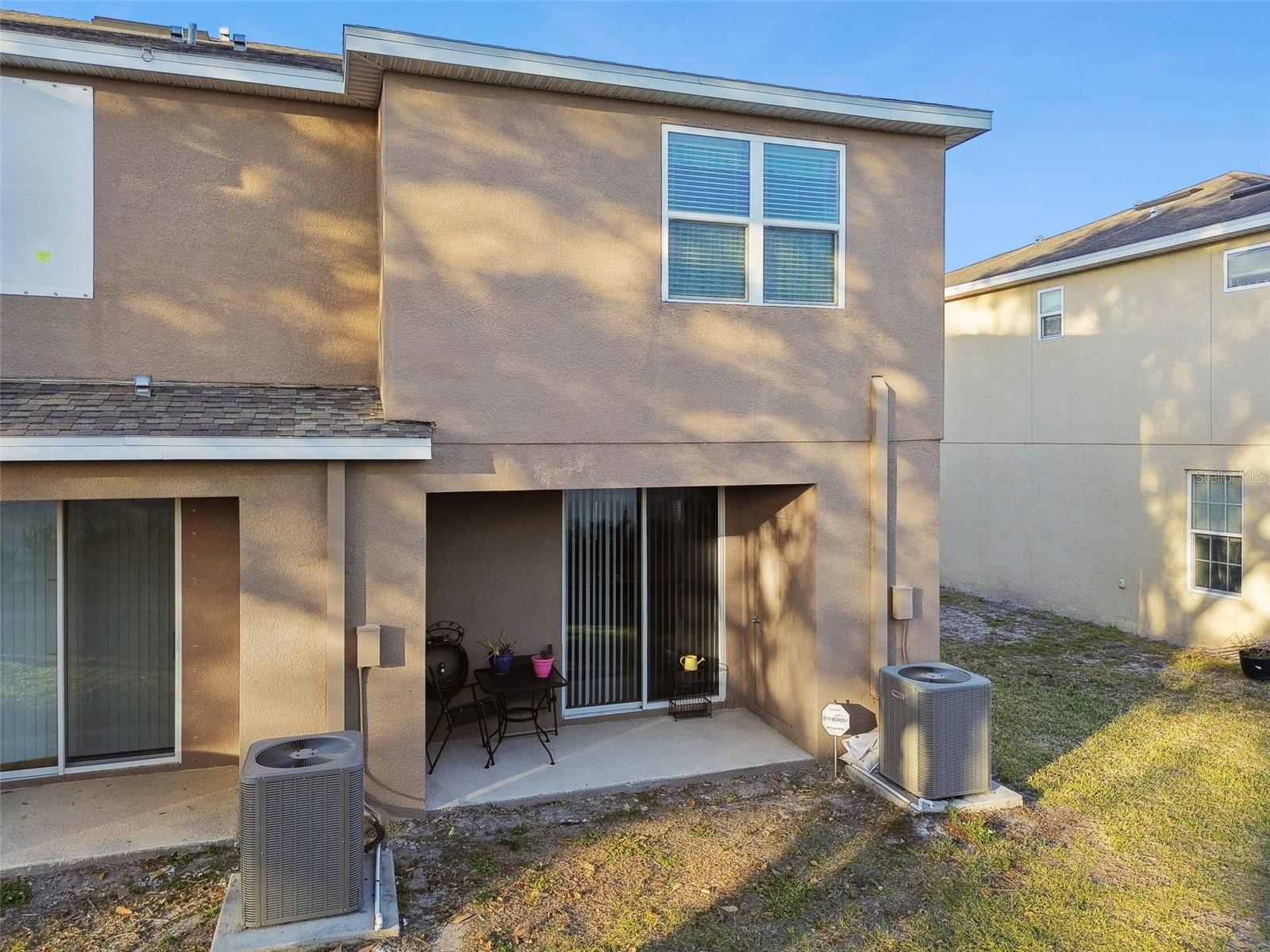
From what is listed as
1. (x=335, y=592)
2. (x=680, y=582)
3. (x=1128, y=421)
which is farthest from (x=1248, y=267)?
(x=335, y=592)

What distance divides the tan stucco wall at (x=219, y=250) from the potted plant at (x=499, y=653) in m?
2.58

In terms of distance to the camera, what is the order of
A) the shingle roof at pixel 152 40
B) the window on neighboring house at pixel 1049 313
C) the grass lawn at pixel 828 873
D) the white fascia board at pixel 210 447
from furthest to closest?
the window on neighboring house at pixel 1049 313 < the shingle roof at pixel 152 40 < the white fascia board at pixel 210 447 < the grass lawn at pixel 828 873

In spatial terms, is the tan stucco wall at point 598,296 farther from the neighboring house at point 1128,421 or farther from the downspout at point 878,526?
the neighboring house at point 1128,421

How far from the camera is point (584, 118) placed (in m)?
6.11

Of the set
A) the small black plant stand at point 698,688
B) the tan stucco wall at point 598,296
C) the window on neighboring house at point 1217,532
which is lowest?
the small black plant stand at point 698,688

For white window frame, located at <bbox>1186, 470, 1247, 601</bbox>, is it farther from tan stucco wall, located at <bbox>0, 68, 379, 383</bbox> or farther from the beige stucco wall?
tan stucco wall, located at <bbox>0, 68, 379, 383</bbox>

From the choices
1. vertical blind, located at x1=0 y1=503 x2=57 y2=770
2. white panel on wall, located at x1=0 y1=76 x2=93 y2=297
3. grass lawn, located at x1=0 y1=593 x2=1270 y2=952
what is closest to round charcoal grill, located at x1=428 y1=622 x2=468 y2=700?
grass lawn, located at x1=0 y1=593 x2=1270 y2=952

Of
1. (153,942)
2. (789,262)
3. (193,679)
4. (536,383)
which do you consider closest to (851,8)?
(789,262)

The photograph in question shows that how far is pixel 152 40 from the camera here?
6.91m

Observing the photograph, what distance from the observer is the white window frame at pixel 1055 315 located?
506 inches

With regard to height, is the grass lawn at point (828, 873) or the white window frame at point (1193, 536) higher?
the white window frame at point (1193, 536)

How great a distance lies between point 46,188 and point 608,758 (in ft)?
20.7

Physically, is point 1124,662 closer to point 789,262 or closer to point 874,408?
point 874,408

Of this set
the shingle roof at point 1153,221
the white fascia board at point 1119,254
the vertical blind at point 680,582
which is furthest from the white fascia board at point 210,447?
the shingle roof at point 1153,221
